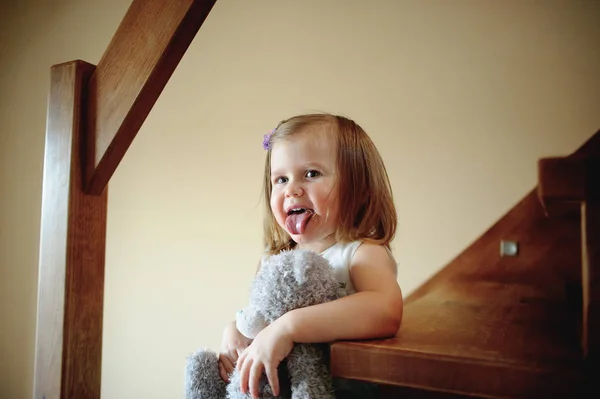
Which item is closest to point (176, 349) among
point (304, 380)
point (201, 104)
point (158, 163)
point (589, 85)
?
point (158, 163)

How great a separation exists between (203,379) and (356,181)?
410mm

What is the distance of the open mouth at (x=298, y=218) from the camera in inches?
32.3

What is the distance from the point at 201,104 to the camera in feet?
6.75

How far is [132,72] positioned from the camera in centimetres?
80

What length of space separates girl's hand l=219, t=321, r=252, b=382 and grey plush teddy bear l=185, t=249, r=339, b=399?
4cm

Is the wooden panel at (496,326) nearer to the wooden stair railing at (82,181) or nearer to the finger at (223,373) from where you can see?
the finger at (223,373)

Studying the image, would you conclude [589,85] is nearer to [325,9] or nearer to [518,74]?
[518,74]

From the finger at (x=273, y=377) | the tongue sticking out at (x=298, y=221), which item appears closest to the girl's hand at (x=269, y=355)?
the finger at (x=273, y=377)

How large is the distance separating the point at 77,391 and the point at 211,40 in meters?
1.59

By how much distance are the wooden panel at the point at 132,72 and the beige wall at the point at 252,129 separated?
1015 millimetres

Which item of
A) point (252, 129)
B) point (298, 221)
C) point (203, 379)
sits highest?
point (252, 129)

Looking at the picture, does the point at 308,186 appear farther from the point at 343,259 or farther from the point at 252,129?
the point at 252,129

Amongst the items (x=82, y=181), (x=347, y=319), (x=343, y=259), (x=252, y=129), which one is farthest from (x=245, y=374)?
(x=252, y=129)

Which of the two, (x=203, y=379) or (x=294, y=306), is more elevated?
(x=294, y=306)
